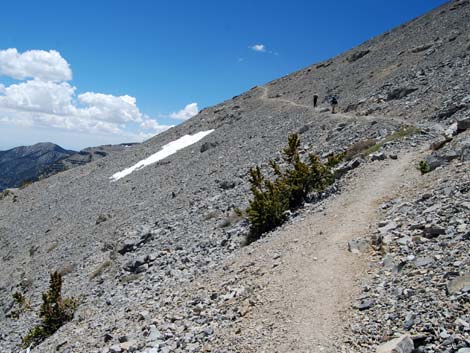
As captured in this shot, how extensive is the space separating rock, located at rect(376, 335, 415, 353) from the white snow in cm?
4522

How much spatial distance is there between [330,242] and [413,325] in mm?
5283

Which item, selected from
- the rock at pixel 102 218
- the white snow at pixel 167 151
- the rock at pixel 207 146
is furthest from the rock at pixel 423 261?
the white snow at pixel 167 151

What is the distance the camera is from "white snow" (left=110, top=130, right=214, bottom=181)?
169 feet

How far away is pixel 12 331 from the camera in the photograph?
1995cm

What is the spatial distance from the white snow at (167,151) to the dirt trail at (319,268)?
37761mm

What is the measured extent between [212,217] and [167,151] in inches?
1317

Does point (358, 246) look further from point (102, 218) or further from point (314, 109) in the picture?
point (314, 109)

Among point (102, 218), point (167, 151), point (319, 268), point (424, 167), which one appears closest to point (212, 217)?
point (424, 167)

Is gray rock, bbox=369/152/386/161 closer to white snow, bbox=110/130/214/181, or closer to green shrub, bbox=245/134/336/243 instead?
green shrub, bbox=245/134/336/243

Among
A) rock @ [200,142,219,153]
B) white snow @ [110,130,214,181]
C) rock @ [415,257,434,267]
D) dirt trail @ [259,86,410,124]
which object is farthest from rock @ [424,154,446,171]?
white snow @ [110,130,214,181]

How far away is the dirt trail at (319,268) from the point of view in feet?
29.7

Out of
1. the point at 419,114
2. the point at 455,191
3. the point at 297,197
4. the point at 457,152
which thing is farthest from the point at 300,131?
the point at 455,191

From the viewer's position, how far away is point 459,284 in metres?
8.12

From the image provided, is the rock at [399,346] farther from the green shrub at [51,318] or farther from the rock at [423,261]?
the green shrub at [51,318]
